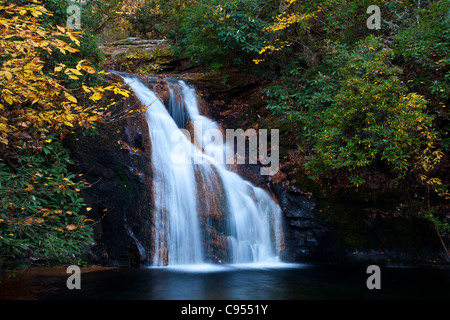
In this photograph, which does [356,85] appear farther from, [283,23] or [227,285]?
[227,285]

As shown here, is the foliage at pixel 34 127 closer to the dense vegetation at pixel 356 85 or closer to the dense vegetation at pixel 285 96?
the dense vegetation at pixel 285 96

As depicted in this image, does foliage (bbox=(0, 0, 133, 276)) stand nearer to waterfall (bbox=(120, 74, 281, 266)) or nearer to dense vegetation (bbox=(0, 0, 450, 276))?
dense vegetation (bbox=(0, 0, 450, 276))

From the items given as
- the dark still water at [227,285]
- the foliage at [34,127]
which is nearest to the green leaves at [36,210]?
the foliage at [34,127]

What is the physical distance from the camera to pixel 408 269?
7.83 meters

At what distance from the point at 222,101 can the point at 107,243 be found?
724 cm

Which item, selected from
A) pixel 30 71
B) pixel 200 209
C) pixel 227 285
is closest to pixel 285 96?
pixel 200 209

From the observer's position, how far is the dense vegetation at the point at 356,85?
7.62 meters

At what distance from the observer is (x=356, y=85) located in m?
7.87

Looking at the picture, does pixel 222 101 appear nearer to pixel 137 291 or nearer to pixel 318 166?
pixel 318 166

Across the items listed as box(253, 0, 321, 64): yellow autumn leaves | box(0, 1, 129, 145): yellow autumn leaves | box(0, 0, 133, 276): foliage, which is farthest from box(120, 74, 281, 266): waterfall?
box(253, 0, 321, 64): yellow autumn leaves

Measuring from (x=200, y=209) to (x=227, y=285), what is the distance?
2.46m

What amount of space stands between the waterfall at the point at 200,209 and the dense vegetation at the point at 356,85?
1.80 metres

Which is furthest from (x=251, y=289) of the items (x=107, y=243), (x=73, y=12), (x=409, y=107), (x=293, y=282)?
(x=73, y=12)

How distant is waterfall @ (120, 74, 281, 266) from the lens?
24.7 feet
